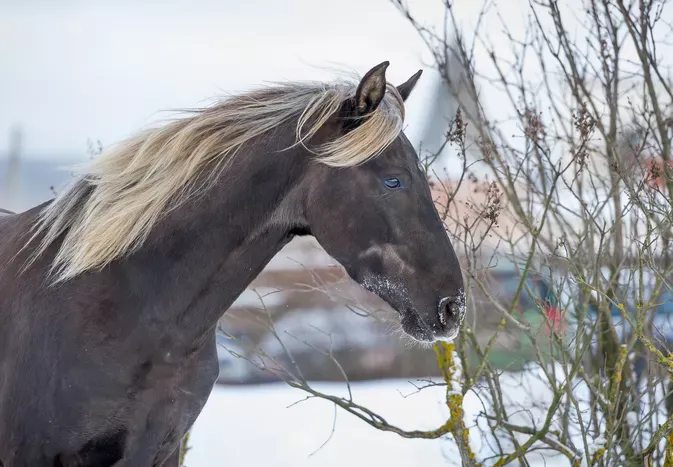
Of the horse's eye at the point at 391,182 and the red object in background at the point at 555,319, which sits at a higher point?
the red object in background at the point at 555,319

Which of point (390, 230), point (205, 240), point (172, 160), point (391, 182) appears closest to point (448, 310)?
point (390, 230)

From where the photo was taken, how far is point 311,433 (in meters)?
6.95

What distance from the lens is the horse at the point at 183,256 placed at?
2.70 meters

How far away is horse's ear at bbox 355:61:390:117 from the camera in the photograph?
8.76 ft

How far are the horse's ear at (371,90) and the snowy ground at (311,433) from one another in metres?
2.86

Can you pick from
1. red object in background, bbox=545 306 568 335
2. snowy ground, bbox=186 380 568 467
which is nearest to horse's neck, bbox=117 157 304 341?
red object in background, bbox=545 306 568 335

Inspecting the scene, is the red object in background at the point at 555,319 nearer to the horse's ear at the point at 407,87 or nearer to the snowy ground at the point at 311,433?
the horse's ear at the point at 407,87

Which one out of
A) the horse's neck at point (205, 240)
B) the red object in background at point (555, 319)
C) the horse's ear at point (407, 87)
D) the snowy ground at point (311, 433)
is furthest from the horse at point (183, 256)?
the snowy ground at point (311, 433)

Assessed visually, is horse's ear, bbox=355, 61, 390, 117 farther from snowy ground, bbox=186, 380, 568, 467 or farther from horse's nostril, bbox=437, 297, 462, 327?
snowy ground, bbox=186, 380, 568, 467

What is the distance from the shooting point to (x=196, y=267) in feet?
9.34

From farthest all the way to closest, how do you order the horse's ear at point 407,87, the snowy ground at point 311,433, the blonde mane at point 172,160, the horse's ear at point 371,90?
1. the snowy ground at point 311,433
2. the horse's ear at point 407,87
3. the blonde mane at point 172,160
4. the horse's ear at point 371,90

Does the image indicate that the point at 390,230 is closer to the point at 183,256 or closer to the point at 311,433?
the point at 183,256

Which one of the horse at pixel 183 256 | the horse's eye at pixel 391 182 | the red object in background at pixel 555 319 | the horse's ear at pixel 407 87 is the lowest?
the horse at pixel 183 256

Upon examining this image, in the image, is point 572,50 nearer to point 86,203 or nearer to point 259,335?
point 86,203
